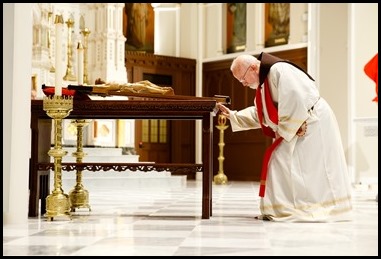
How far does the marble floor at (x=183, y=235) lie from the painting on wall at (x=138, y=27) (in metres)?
10.1

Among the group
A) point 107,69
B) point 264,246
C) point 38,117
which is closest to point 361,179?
point 107,69

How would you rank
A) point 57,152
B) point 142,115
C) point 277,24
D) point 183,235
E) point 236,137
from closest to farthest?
point 183,235 → point 57,152 → point 142,115 → point 277,24 → point 236,137

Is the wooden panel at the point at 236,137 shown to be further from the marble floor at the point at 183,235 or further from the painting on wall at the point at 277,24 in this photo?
the marble floor at the point at 183,235

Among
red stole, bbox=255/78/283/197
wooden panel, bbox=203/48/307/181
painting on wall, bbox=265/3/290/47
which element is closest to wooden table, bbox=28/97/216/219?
red stole, bbox=255/78/283/197

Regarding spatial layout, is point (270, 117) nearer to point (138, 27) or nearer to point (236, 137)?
point (236, 137)

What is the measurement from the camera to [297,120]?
196 inches

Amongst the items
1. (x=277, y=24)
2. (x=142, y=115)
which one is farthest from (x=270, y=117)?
(x=277, y=24)

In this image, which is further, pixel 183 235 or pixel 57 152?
pixel 57 152

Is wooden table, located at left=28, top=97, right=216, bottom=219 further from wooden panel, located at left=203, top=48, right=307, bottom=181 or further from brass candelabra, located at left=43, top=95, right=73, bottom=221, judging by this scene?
wooden panel, located at left=203, top=48, right=307, bottom=181

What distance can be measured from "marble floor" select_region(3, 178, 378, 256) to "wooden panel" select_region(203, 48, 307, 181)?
30.0ft

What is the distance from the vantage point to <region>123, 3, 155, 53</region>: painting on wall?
15.5 m

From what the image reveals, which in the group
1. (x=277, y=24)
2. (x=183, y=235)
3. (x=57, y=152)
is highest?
(x=277, y=24)

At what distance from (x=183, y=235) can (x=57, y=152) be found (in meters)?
1.47

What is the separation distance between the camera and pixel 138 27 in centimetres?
1563
